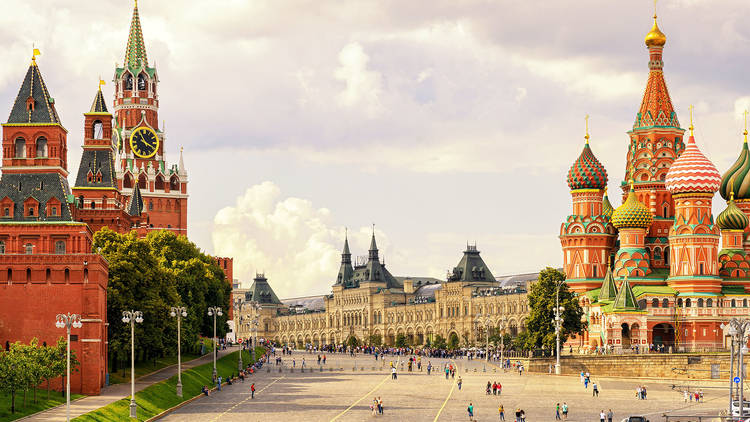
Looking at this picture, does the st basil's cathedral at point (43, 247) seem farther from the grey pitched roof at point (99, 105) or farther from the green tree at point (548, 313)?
the green tree at point (548, 313)

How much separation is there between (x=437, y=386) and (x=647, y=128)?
53792 mm

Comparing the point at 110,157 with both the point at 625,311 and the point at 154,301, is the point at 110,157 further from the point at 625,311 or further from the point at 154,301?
the point at 625,311

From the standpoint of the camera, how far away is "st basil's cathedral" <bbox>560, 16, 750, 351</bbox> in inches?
5143

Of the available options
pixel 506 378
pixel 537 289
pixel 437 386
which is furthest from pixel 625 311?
pixel 437 386

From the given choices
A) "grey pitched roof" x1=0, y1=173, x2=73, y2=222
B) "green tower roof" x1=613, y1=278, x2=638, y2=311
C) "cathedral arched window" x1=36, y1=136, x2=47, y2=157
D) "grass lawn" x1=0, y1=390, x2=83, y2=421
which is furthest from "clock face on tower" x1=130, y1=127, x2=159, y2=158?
"grass lawn" x1=0, y1=390, x2=83, y2=421

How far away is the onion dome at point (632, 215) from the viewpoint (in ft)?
452

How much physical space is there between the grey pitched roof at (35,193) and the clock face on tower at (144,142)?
86.3m

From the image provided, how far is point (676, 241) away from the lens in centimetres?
13250

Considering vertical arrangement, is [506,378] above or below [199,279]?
below

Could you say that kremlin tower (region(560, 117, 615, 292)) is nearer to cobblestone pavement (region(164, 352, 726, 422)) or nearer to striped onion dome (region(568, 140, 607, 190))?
striped onion dome (region(568, 140, 607, 190))

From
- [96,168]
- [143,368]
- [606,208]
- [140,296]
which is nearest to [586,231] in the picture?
[606,208]

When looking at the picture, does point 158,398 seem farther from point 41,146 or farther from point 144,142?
point 144,142

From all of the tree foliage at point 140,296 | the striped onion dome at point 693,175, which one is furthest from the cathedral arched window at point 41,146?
the striped onion dome at point 693,175

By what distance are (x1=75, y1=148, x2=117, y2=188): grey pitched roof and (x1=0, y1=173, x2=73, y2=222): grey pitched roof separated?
28.4 m
